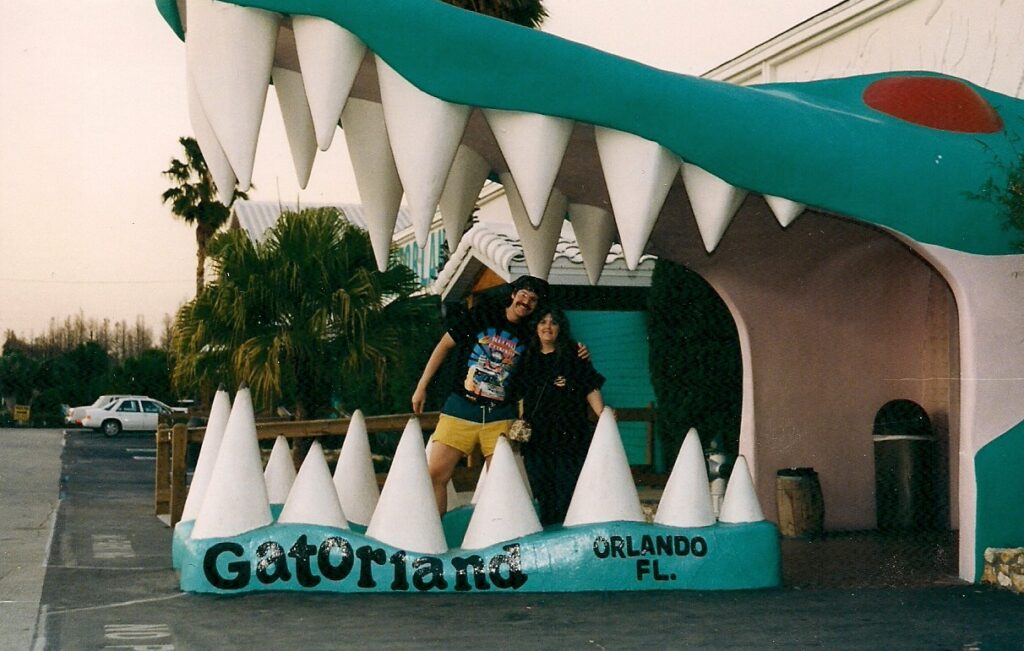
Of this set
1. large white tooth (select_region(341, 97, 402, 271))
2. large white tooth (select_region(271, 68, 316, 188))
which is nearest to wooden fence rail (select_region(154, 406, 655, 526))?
large white tooth (select_region(341, 97, 402, 271))

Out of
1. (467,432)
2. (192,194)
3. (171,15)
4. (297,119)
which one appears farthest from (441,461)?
(192,194)

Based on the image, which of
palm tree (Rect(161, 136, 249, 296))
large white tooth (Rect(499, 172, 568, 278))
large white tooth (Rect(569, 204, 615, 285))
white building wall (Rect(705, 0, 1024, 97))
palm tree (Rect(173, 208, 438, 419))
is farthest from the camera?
palm tree (Rect(161, 136, 249, 296))

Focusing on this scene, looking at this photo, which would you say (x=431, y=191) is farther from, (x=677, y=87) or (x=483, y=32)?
(x=677, y=87)

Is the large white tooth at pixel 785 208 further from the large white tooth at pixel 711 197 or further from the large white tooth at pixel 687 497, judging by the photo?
the large white tooth at pixel 687 497

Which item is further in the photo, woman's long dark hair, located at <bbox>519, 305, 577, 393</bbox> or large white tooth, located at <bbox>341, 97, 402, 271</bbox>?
woman's long dark hair, located at <bbox>519, 305, 577, 393</bbox>

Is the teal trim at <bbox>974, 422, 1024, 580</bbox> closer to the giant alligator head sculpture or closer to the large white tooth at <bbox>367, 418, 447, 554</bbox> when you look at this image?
the giant alligator head sculpture

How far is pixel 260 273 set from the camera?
14.7 m

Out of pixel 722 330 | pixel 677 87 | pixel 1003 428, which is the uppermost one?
pixel 677 87

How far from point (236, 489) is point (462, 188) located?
6.57 feet

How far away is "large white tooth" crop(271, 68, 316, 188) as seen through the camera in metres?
5.48

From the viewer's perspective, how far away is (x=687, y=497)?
19.2ft

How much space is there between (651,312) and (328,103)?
8460 millimetres

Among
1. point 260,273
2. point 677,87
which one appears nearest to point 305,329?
point 260,273

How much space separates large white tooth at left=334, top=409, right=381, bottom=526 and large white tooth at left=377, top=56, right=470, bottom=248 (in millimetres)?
1792
